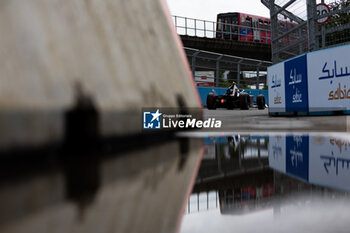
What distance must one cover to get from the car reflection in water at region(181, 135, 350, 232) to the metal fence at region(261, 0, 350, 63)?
6606 millimetres

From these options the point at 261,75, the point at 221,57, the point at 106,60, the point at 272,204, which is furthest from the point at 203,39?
the point at 272,204

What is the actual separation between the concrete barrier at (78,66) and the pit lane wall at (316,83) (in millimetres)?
5720

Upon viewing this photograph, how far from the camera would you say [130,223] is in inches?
46.3

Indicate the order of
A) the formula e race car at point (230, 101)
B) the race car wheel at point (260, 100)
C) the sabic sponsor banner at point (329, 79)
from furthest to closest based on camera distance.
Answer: the race car wheel at point (260, 100) < the formula e race car at point (230, 101) < the sabic sponsor banner at point (329, 79)

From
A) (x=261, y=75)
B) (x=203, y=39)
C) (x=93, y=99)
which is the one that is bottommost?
(x=93, y=99)

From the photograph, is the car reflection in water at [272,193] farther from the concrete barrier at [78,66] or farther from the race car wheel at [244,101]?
the race car wheel at [244,101]

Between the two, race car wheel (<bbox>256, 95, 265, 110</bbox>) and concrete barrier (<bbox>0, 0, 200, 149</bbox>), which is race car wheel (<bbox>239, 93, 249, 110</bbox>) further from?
concrete barrier (<bbox>0, 0, 200, 149</bbox>)

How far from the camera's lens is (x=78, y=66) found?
2.41 meters

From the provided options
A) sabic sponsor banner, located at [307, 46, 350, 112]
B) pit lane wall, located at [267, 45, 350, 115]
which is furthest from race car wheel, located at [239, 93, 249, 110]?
sabic sponsor banner, located at [307, 46, 350, 112]

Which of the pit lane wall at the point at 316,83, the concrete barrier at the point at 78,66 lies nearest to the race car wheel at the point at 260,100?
the pit lane wall at the point at 316,83

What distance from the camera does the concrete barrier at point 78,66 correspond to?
6.06 ft

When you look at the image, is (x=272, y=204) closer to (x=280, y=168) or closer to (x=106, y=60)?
(x=280, y=168)

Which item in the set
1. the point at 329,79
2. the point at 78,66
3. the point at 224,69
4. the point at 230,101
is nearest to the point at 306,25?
the point at 329,79

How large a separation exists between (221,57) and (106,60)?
842 inches
